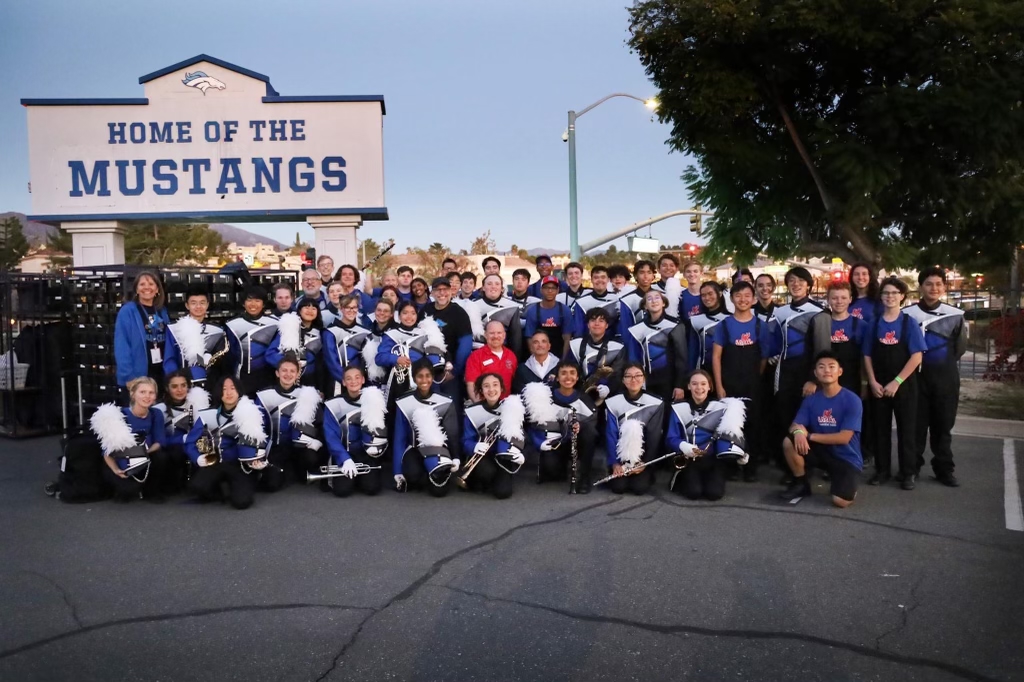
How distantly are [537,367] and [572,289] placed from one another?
1.61 meters

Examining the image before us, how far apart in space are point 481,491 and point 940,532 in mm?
3388

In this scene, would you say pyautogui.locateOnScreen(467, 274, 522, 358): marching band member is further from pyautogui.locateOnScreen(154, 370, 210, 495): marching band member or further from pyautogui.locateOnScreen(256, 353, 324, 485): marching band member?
pyautogui.locateOnScreen(154, 370, 210, 495): marching band member

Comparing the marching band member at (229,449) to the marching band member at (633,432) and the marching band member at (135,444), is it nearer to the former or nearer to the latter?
the marching band member at (135,444)

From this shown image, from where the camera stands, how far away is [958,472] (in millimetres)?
7027

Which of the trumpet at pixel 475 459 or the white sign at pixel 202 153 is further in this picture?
the white sign at pixel 202 153

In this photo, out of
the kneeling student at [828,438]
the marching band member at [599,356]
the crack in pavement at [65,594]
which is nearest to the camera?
the crack in pavement at [65,594]

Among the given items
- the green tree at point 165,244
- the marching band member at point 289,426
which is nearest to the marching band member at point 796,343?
the marching band member at point 289,426

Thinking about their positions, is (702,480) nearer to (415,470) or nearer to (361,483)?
(415,470)

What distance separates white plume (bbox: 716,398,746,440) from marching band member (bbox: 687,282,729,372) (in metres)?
0.78

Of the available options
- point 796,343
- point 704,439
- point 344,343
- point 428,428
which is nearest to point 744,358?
point 796,343

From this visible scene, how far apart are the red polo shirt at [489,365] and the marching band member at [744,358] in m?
1.88

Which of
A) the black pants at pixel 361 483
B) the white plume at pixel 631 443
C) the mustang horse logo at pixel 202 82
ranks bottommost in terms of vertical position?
the black pants at pixel 361 483

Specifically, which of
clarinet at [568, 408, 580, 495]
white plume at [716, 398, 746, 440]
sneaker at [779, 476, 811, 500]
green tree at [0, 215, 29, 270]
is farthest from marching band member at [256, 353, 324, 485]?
green tree at [0, 215, 29, 270]

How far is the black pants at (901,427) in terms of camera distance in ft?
21.4
